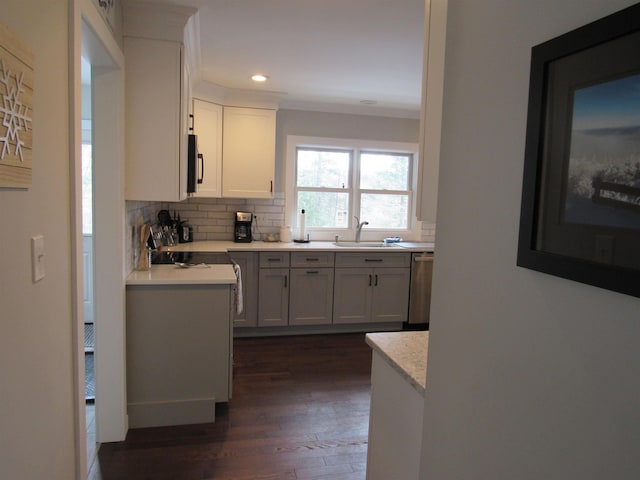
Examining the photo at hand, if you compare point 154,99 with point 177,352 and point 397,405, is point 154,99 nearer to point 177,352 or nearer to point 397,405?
point 177,352

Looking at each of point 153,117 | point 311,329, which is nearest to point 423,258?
point 311,329

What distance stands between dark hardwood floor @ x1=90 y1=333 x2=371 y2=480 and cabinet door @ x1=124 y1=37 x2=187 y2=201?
→ 142 centimetres

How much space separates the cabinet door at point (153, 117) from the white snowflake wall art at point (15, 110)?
1483mm

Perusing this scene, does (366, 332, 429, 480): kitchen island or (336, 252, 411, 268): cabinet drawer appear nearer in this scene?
(366, 332, 429, 480): kitchen island

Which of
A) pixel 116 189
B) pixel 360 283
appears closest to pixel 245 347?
pixel 360 283

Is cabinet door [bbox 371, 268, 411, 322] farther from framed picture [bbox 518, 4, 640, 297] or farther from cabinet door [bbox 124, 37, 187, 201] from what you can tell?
framed picture [bbox 518, 4, 640, 297]

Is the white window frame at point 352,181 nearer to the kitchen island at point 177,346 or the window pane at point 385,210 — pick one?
the window pane at point 385,210

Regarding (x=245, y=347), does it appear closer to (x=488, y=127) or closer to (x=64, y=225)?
(x=64, y=225)

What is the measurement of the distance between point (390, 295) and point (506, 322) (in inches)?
146

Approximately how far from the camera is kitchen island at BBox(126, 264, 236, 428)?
2615 millimetres

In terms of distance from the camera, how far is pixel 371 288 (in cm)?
451

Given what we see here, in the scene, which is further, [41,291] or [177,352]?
[177,352]

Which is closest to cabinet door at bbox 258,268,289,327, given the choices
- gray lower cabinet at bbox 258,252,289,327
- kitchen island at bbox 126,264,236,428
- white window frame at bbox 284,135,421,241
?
gray lower cabinet at bbox 258,252,289,327

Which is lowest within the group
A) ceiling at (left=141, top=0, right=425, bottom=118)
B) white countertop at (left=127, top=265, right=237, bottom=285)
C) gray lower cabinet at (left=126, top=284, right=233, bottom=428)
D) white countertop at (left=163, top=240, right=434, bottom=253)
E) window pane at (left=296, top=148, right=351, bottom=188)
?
gray lower cabinet at (left=126, top=284, right=233, bottom=428)
